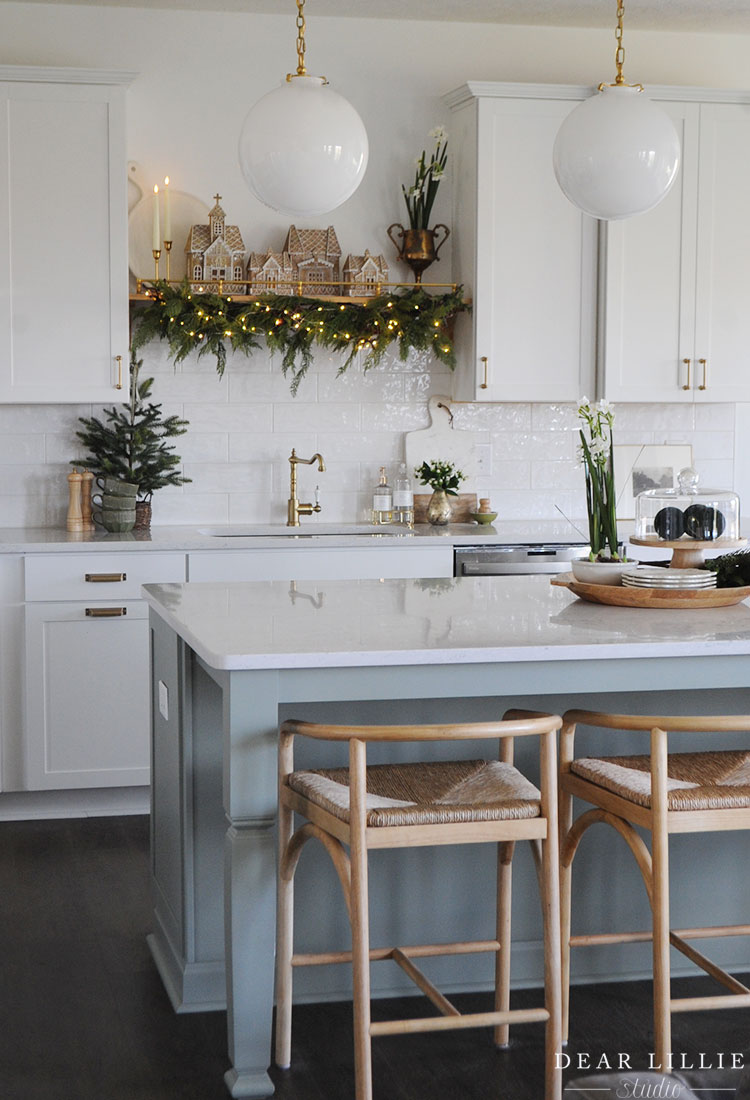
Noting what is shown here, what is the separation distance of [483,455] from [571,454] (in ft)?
1.31

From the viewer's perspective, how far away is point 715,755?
9.06 ft

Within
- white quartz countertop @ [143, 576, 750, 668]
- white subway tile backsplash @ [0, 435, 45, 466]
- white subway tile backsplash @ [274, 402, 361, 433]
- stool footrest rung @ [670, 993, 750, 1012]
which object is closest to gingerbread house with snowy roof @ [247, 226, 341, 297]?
white subway tile backsplash @ [274, 402, 361, 433]

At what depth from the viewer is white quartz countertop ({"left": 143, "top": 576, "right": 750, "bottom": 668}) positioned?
246cm

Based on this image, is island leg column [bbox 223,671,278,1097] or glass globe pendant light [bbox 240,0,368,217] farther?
glass globe pendant light [bbox 240,0,368,217]

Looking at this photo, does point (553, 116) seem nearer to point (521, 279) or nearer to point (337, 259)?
point (521, 279)

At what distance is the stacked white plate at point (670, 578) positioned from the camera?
9.97 feet

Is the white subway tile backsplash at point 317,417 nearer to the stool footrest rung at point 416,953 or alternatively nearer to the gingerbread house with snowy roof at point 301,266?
the gingerbread house with snowy roof at point 301,266

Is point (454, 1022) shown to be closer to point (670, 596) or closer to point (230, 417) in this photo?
point (670, 596)

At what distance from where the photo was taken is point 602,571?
3125 mm

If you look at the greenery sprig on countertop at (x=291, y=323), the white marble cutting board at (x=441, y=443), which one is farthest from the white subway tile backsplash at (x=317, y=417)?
the white marble cutting board at (x=441, y=443)

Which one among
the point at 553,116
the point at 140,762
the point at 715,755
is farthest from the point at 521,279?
the point at 715,755

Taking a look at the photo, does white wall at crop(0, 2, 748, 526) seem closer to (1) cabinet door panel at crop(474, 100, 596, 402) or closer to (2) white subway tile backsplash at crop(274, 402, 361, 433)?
(2) white subway tile backsplash at crop(274, 402, 361, 433)

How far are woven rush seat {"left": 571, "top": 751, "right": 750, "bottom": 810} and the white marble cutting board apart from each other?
282cm

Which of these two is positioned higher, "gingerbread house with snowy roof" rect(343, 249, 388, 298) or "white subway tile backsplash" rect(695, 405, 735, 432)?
"gingerbread house with snowy roof" rect(343, 249, 388, 298)
